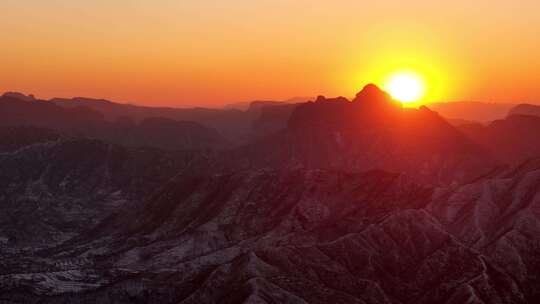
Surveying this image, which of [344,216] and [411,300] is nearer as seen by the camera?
[411,300]

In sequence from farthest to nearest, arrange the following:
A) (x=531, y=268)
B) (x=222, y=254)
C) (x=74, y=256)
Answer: (x=74, y=256)
(x=222, y=254)
(x=531, y=268)

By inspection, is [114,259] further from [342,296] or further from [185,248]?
[342,296]

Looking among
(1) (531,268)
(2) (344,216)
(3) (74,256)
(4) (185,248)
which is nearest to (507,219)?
(1) (531,268)

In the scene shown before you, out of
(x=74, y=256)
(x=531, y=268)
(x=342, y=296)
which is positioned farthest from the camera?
(x=74, y=256)

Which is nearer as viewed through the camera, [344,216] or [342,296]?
[342,296]

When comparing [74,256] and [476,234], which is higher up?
[476,234]

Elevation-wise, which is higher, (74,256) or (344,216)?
(344,216)

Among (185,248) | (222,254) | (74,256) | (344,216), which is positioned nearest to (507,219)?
(344,216)

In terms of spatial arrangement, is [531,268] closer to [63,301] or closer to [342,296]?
[342,296]

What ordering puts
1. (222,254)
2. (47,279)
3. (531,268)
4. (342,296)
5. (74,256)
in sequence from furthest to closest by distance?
1. (74,256)
2. (222,254)
3. (47,279)
4. (531,268)
5. (342,296)
